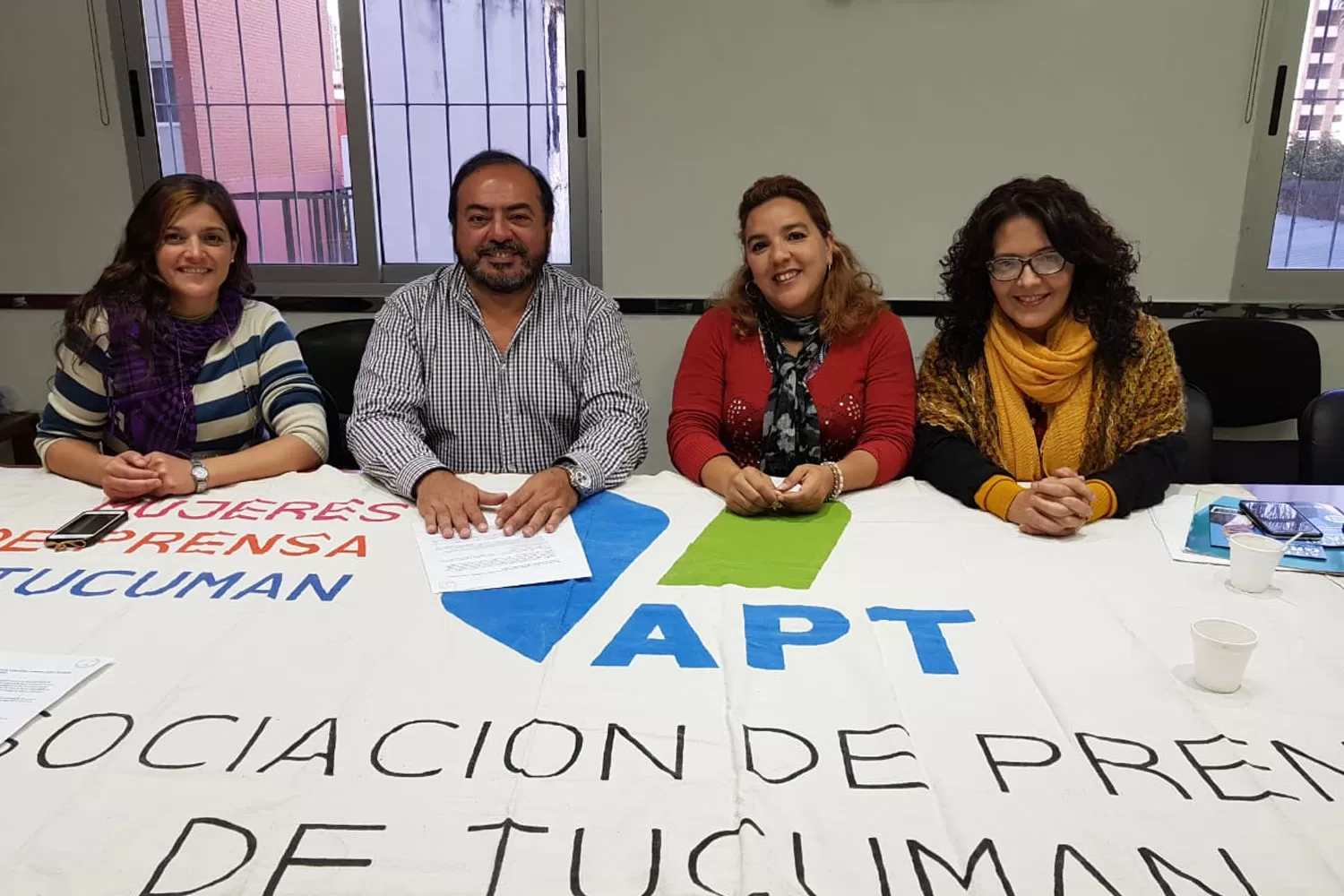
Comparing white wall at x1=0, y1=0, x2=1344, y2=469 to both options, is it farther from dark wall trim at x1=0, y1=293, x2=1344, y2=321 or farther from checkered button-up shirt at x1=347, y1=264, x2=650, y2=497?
checkered button-up shirt at x1=347, y1=264, x2=650, y2=497

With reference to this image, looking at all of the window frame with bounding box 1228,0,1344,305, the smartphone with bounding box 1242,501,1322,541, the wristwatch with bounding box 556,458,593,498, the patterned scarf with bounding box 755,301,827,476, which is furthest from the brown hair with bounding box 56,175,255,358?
the window frame with bounding box 1228,0,1344,305

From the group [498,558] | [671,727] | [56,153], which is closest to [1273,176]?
[498,558]

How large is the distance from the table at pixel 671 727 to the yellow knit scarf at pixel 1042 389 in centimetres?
37

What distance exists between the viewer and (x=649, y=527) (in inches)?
61.9

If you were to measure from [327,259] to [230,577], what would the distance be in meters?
2.19

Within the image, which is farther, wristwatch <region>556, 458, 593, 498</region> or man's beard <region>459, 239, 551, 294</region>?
man's beard <region>459, 239, 551, 294</region>

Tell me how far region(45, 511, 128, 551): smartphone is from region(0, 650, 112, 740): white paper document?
1.19ft

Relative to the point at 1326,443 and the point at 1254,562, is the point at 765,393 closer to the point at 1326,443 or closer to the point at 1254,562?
the point at 1254,562

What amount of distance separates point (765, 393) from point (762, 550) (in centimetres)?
58

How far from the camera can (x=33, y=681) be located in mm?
1059

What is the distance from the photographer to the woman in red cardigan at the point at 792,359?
6.33 ft

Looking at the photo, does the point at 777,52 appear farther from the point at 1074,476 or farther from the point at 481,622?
the point at 481,622

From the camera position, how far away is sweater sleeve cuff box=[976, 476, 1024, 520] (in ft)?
5.28

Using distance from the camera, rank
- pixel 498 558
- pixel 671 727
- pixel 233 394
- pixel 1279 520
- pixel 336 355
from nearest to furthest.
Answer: pixel 671 727 → pixel 498 558 → pixel 1279 520 → pixel 233 394 → pixel 336 355
